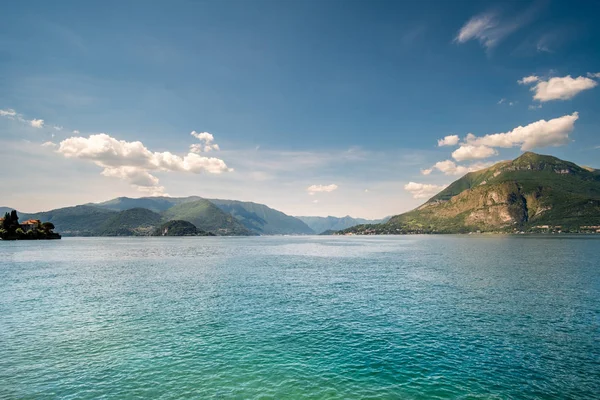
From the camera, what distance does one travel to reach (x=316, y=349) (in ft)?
118

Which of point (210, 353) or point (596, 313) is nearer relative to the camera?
point (210, 353)

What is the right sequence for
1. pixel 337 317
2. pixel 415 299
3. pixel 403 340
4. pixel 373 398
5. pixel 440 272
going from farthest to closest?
pixel 440 272 < pixel 415 299 < pixel 337 317 < pixel 403 340 < pixel 373 398

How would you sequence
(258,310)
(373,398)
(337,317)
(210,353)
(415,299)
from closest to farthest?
(373,398)
(210,353)
(337,317)
(258,310)
(415,299)


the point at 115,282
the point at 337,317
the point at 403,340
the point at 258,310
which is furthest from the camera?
the point at 115,282

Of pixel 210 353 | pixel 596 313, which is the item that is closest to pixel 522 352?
pixel 596 313

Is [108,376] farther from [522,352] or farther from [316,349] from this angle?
[522,352]

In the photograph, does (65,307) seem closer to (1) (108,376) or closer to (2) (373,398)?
(1) (108,376)

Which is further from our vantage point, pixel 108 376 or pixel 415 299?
pixel 415 299

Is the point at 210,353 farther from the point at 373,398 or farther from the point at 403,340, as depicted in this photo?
the point at 403,340

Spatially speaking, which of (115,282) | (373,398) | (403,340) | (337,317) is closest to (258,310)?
(337,317)

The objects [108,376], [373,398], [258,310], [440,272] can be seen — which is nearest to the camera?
[373,398]

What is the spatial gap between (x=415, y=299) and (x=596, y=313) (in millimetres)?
28034

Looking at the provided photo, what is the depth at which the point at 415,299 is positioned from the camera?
59.9m

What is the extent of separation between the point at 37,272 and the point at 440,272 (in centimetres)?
13134
